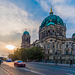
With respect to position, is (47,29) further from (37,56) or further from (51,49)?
(37,56)

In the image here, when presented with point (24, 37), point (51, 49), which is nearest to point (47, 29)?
point (51, 49)

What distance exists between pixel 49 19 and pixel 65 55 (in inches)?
1078

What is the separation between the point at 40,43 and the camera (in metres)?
73.9

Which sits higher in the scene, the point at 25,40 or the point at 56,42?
the point at 25,40

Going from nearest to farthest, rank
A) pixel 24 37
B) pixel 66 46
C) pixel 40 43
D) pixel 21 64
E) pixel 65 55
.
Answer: pixel 21 64
pixel 65 55
pixel 66 46
pixel 40 43
pixel 24 37

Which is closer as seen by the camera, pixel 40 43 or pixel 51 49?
pixel 51 49

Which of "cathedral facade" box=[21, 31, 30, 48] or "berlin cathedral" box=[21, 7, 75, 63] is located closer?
"berlin cathedral" box=[21, 7, 75, 63]

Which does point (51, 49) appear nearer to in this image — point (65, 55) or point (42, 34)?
point (65, 55)

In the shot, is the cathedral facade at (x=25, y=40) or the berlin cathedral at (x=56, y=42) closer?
the berlin cathedral at (x=56, y=42)

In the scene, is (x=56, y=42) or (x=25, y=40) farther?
(x=25, y=40)

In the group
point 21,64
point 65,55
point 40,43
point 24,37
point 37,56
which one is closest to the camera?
point 21,64

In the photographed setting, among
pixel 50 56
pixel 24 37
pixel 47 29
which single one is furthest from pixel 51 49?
pixel 24 37

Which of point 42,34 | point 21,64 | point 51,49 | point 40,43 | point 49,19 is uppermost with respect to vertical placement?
point 49,19

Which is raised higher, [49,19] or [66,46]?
[49,19]
